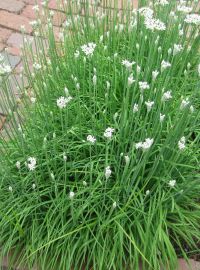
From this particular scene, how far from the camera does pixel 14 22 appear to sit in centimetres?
382

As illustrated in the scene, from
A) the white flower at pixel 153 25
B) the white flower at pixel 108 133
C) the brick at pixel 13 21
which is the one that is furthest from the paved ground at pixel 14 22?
the white flower at pixel 108 133

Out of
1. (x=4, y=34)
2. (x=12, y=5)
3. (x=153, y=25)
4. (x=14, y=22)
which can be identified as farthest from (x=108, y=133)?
(x=12, y=5)

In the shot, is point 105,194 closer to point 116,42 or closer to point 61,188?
point 61,188

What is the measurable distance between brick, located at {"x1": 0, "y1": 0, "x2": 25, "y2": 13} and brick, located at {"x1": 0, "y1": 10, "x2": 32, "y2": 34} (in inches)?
2.7

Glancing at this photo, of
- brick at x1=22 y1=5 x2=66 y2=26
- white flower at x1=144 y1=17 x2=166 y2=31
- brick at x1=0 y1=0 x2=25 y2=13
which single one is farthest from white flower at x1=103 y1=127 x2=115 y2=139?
brick at x1=0 y1=0 x2=25 y2=13

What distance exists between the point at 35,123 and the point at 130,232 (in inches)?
33.8

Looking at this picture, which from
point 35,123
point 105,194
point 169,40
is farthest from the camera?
point 169,40

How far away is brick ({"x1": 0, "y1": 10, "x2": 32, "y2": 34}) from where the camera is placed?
12.4ft

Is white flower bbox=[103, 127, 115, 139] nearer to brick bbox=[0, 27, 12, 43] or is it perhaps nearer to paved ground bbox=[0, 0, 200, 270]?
paved ground bbox=[0, 0, 200, 270]

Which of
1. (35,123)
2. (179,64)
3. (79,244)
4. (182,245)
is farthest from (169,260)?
(179,64)

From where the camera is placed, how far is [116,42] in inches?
112

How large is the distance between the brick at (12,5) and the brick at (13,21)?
0.07 metres

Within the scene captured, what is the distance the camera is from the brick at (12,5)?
397 centimetres

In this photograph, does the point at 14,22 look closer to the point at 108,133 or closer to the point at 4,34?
the point at 4,34
